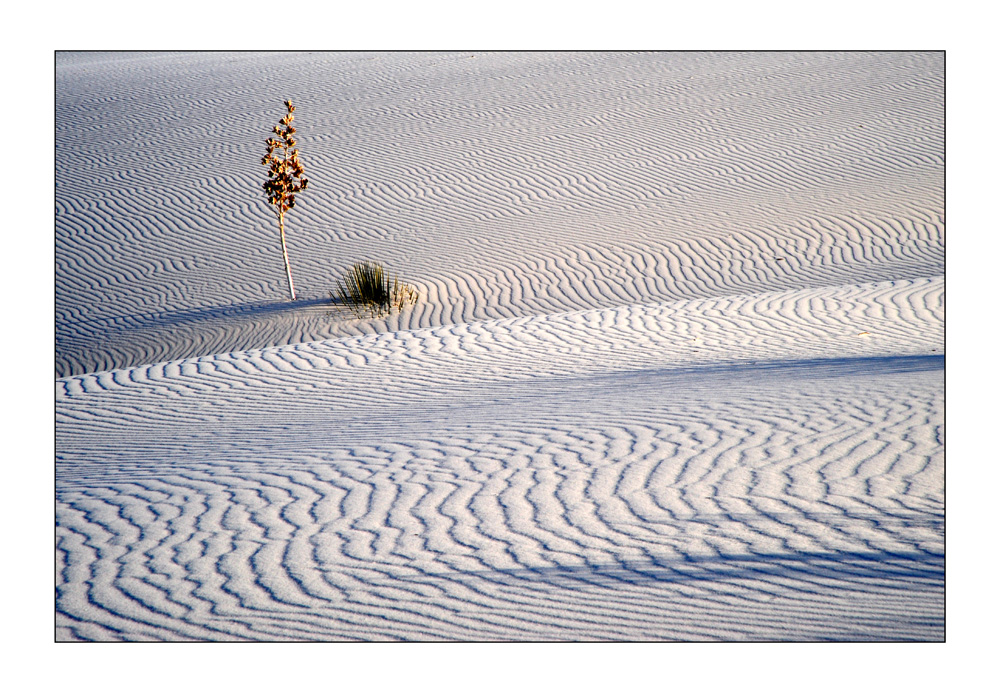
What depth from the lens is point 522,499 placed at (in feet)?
13.3

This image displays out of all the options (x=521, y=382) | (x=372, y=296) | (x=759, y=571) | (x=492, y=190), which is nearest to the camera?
(x=759, y=571)

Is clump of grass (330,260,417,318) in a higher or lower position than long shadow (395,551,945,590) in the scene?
higher

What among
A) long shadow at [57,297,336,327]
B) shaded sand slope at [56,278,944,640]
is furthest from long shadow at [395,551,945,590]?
long shadow at [57,297,336,327]

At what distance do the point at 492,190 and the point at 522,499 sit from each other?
1292cm

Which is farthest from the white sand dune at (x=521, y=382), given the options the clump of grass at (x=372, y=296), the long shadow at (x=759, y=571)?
the clump of grass at (x=372, y=296)

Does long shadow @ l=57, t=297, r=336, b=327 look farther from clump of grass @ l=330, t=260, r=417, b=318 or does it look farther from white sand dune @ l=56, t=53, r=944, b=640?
clump of grass @ l=330, t=260, r=417, b=318

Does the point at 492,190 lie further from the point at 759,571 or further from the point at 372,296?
the point at 759,571

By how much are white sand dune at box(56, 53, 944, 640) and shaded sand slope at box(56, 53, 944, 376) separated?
3.8 inches

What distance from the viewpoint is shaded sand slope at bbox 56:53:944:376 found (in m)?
11.7

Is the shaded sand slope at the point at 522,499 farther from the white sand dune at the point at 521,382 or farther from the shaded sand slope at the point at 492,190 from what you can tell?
the shaded sand slope at the point at 492,190

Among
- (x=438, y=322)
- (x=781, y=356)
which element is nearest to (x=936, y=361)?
(x=781, y=356)

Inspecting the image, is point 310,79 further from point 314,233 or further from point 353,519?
point 353,519

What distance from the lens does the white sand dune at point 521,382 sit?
3191mm

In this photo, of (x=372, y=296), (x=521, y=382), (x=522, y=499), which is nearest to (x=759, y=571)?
(x=522, y=499)
